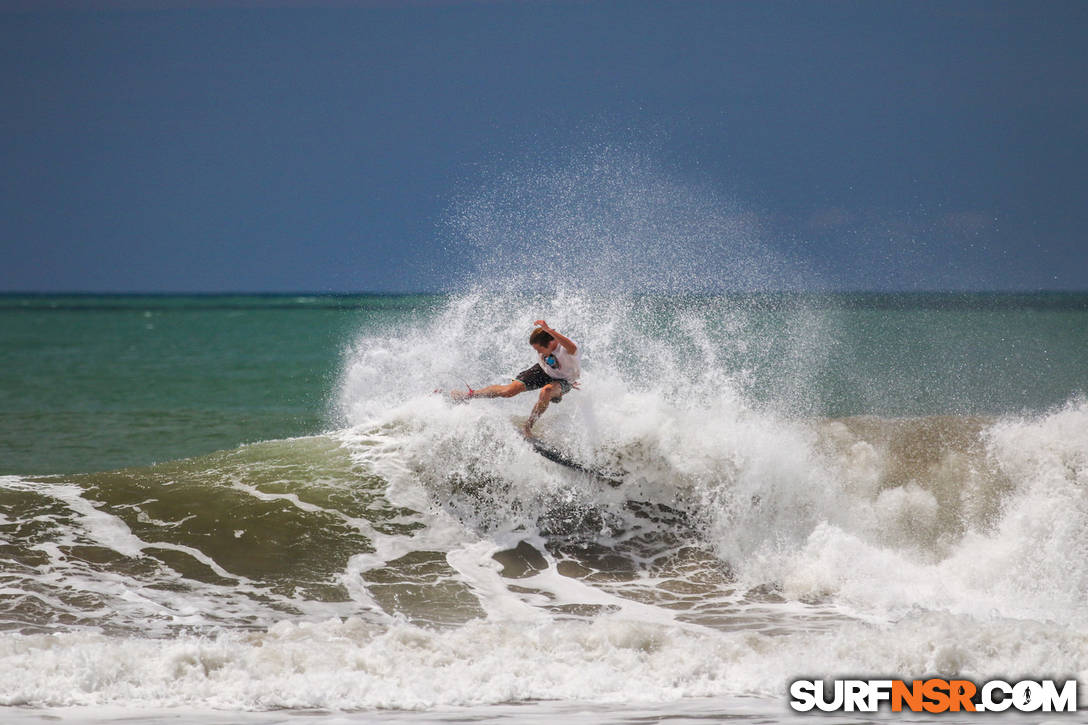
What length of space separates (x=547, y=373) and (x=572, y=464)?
43.3 inches

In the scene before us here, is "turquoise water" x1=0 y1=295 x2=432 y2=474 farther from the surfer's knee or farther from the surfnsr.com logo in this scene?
the surfnsr.com logo

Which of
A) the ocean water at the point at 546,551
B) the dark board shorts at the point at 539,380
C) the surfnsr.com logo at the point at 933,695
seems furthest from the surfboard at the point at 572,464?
the surfnsr.com logo at the point at 933,695

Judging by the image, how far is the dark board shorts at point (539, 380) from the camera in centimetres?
1138

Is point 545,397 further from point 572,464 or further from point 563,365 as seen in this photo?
point 572,464

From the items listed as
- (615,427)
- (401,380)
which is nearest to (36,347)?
(401,380)

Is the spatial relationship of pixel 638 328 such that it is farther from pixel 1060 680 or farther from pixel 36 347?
pixel 36 347

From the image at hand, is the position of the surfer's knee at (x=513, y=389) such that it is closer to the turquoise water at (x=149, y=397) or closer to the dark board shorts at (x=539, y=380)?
the dark board shorts at (x=539, y=380)

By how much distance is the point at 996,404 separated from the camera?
56.4 feet

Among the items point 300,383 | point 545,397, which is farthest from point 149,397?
point 545,397

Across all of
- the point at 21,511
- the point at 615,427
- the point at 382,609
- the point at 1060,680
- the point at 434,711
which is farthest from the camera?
the point at 615,427

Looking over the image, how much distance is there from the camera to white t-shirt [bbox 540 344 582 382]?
11.1 meters

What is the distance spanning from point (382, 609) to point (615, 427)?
4018 mm

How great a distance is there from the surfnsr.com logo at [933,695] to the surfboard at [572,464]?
184 inches

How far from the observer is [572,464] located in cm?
1131
